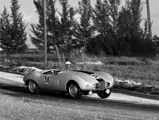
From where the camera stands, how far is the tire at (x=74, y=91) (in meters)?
12.4

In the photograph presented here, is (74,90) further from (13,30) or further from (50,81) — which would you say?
(13,30)

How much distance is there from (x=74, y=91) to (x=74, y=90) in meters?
0.04

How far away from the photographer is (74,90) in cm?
1266

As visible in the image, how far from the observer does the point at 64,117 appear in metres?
8.29

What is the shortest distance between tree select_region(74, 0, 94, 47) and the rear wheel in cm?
4253

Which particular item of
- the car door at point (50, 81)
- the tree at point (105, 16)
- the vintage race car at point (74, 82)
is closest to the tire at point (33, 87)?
the vintage race car at point (74, 82)

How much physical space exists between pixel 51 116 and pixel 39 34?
165ft

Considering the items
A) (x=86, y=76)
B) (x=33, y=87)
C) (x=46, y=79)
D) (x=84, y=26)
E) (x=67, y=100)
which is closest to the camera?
(x=67, y=100)

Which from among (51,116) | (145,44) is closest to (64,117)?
(51,116)

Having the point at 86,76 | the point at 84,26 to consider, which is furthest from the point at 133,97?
the point at 84,26

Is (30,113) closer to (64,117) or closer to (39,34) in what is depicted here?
(64,117)

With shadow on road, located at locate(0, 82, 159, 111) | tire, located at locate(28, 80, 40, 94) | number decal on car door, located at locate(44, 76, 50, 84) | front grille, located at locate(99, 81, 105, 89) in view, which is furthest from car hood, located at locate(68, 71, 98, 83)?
tire, located at locate(28, 80, 40, 94)

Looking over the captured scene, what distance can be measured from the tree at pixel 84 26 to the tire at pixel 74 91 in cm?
4253

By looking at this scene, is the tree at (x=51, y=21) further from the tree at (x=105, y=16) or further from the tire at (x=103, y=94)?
the tire at (x=103, y=94)
